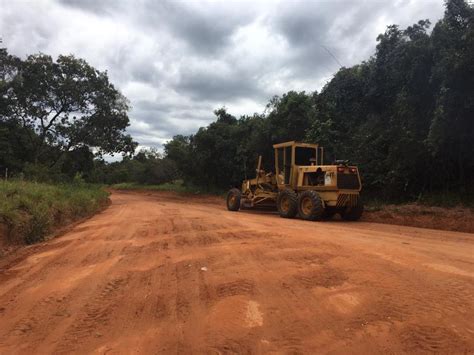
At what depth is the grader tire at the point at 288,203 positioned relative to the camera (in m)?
16.0

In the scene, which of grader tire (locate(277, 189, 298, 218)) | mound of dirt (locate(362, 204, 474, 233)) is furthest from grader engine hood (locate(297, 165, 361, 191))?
mound of dirt (locate(362, 204, 474, 233))

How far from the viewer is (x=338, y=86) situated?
65.7 ft

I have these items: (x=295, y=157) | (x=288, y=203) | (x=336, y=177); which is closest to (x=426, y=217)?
(x=336, y=177)

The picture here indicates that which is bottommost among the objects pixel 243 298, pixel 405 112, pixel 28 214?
pixel 243 298

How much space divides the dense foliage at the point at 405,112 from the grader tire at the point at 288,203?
14.4ft

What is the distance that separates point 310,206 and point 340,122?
782 cm

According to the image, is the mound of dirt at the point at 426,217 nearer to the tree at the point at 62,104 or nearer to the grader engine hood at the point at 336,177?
the grader engine hood at the point at 336,177

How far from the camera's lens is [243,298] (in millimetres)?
5129

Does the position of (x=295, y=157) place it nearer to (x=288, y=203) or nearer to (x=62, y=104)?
(x=288, y=203)

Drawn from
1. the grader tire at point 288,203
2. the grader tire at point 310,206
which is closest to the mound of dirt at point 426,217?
the grader tire at point 310,206

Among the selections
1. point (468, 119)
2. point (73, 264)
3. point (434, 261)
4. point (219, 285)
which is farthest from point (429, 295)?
point (468, 119)

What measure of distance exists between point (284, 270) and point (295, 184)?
1074 centimetres

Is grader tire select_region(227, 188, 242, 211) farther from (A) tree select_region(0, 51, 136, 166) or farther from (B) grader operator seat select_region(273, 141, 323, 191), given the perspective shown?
(A) tree select_region(0, 51, 136, 166)

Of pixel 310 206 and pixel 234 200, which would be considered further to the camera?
pixel 234 200
